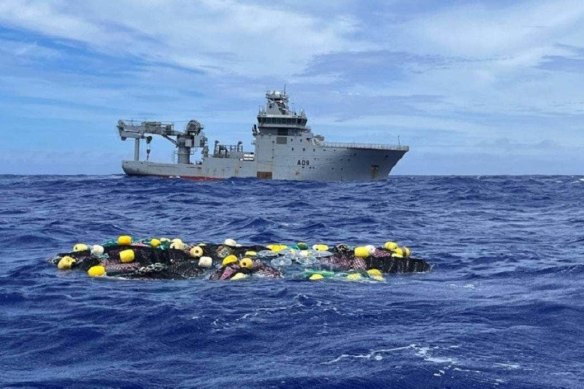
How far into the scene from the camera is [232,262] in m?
17.0

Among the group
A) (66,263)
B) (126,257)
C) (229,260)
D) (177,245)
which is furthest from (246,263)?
(66,263)

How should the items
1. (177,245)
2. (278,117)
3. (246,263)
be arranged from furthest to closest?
(278,117) < (177,245) < (246,263)

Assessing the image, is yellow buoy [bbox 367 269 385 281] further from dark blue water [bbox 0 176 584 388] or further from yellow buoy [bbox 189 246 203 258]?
yellow buoy [bbox 189 246 203 258]

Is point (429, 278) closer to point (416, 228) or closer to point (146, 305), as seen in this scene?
point (146, 305)

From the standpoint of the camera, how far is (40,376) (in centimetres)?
891

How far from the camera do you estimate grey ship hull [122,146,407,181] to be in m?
74.8

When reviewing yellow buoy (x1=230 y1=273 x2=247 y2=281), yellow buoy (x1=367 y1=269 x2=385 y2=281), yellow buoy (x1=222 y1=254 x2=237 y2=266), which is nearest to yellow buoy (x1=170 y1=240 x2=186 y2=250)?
yellow buoy (x1=222 y1=254 x2=237 y2=266)

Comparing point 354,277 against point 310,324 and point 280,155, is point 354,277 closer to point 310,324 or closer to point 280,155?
point 310,324

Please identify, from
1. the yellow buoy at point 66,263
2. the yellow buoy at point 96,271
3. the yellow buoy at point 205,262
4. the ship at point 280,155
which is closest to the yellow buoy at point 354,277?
the yellow buoy at point 205,262

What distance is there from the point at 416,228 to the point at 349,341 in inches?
742

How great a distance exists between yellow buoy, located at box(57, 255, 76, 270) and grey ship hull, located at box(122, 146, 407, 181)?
57968 mm

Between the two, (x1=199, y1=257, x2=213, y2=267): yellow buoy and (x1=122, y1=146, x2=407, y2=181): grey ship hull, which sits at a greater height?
(x1=122, y1=146, x2=407, y2=181): grey ship hull

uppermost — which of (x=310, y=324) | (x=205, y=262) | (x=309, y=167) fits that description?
(x=309, y=167)

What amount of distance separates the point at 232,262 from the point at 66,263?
15.5ft
